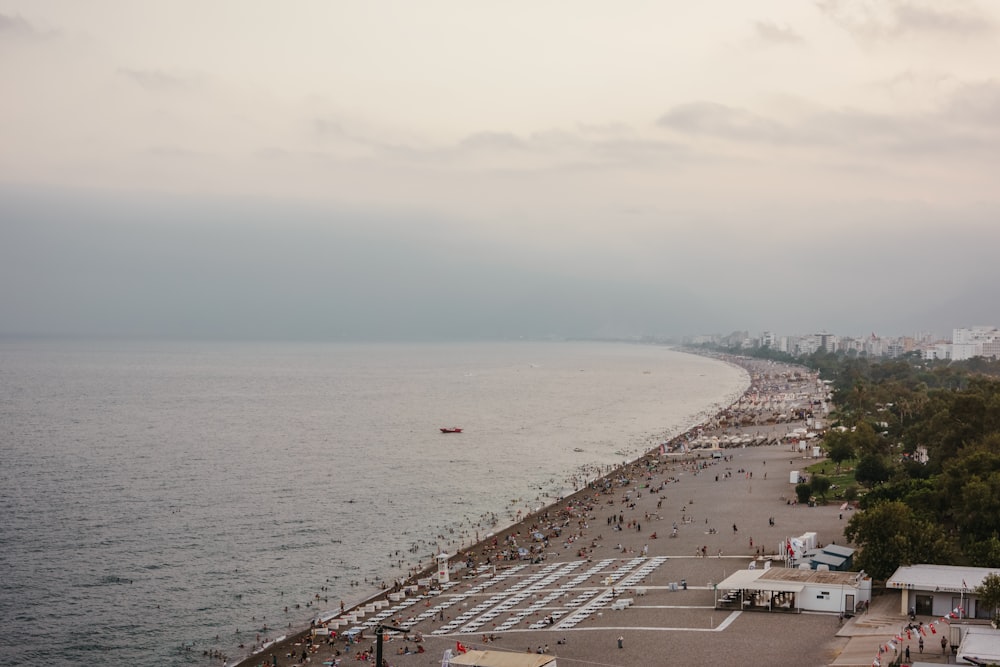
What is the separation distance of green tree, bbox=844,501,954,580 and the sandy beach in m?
2.09

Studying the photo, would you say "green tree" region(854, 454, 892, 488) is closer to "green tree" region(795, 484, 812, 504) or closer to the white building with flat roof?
"green tree" region(795, 484, 812, 504)

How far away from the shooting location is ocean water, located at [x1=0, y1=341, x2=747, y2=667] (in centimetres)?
3425

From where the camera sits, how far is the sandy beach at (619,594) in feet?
88.4

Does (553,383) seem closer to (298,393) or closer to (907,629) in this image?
(298,393)

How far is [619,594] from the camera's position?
33312 millimetres

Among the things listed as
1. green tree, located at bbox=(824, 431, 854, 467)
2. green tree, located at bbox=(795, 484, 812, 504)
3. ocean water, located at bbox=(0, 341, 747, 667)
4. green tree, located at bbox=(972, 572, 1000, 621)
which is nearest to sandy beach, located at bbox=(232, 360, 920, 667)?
green tree, located at bbox=(795, 484, 812, 504)

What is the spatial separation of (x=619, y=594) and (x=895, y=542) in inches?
389

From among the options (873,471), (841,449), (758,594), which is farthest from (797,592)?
(841,449)

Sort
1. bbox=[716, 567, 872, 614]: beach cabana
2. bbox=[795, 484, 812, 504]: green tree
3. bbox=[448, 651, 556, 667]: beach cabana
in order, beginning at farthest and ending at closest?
1. bbox=[795, 484, 812, 504]: green tree
2. bbox=[716, 567, 872, 614]: beach cabana
3. bbox=[448, 651, 556, 667]: beach cabana

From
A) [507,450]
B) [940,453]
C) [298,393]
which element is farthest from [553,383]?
[940,453]

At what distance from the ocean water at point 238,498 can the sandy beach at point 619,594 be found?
3.30 m

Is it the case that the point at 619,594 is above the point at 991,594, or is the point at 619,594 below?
below

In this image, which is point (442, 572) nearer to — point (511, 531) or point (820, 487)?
point (511, 531)

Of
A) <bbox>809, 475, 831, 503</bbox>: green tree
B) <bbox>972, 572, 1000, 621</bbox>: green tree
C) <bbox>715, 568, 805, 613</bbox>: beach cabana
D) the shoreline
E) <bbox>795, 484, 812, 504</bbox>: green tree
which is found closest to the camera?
<bbox>972, 572, 1000, 621</bbox>: green tree
